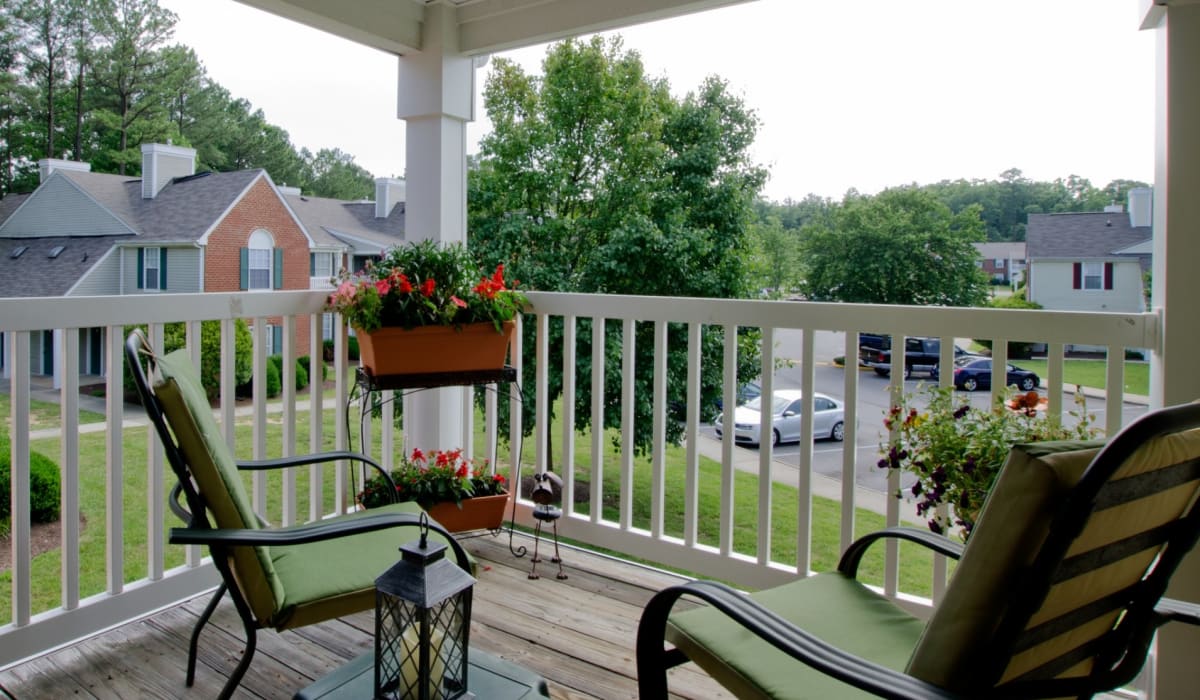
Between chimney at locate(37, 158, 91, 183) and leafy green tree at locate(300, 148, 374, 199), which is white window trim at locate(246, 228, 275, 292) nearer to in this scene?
leafy green tree at locate(300, 148, 374, 199)

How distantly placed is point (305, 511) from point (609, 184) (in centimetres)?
336

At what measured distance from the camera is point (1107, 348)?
2.08 metres

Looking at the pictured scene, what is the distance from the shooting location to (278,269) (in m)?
3.10

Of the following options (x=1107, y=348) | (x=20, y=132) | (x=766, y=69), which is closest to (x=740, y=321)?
(x=1107, y=348)

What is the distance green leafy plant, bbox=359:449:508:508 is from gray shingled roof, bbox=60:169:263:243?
116 centimetres

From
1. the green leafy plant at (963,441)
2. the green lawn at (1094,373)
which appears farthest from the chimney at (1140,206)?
the green leafy plant at (963,441)

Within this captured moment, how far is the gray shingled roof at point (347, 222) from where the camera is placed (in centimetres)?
335

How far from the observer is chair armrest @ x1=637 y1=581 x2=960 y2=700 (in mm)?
1040

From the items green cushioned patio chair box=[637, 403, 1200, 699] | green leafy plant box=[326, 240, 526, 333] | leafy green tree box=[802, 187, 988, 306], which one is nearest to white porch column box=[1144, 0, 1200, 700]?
green cushioned patio chair box=[637, 403, 1200, 699]

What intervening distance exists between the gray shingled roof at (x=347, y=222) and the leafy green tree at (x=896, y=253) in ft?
7.75

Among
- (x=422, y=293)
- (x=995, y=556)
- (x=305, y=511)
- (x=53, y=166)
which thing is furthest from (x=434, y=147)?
(x=995, y=556)

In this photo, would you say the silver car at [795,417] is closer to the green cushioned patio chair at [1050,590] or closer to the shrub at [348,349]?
the shrub at [348,349]

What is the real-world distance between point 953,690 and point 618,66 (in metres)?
5.50

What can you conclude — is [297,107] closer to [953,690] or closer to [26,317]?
[26,317]
